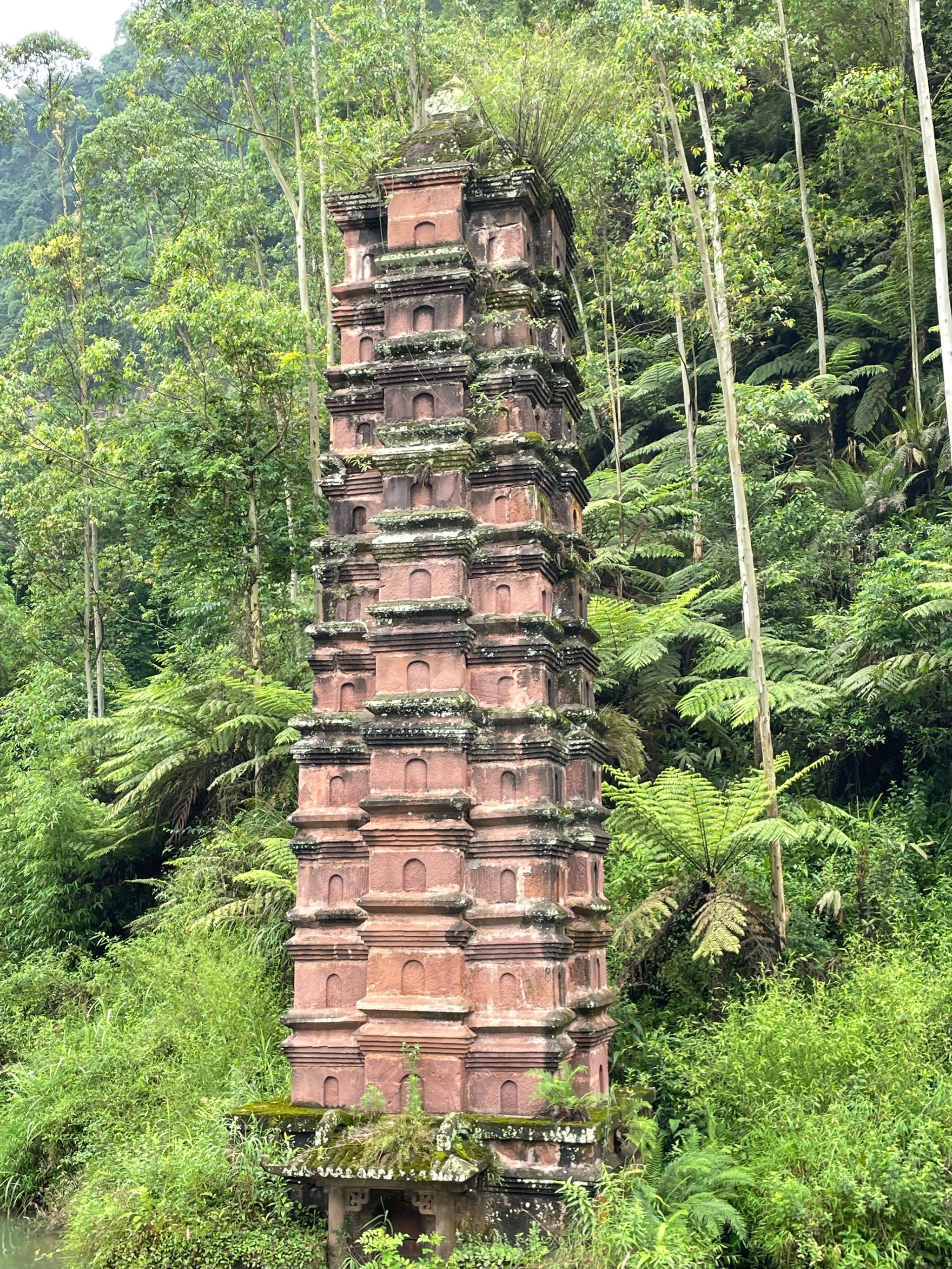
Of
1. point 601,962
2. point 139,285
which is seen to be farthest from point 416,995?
point 139,285

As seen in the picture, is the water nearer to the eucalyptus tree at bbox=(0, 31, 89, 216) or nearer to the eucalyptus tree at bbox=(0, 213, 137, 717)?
the eucalyptus tree at bbox=(0, 213, 137, 717)

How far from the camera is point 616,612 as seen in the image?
12836 millimetres

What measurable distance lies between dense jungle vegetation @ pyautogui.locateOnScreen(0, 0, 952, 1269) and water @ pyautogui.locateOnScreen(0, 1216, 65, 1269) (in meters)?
0.31

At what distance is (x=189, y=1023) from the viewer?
32.2ft

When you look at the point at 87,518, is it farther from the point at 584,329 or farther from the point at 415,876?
the point at 415,876

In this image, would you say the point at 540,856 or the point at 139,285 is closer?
the point at 540,856

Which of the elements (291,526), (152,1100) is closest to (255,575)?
(291,526)

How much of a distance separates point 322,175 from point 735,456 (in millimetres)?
8900

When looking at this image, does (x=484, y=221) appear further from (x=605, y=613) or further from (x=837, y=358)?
(x=837, y=358)

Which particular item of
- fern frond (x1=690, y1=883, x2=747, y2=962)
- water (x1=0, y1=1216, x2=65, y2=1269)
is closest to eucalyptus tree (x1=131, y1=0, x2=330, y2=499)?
fern frond (x1=690, y1=883, x2=747, y2=962)

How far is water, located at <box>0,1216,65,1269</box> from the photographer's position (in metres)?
7.96

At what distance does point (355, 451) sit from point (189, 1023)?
210 inches

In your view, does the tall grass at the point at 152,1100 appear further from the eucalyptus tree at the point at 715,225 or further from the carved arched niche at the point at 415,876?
the eucalyptus tree at the point at 715,225

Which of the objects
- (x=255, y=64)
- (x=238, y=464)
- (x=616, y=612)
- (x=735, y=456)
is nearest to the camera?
(x=735, y=456)
